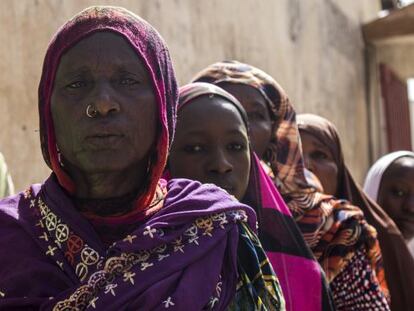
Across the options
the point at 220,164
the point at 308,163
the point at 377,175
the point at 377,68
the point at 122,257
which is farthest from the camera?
the point at 377,68

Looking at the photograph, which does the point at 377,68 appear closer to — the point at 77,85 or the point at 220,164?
the point at 220,164

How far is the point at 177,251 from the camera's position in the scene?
161 cm

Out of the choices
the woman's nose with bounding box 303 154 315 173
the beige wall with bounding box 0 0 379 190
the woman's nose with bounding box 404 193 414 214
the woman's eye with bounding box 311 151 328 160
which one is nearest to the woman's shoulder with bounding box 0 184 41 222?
the beige wall with bounding box 0 0 379 190

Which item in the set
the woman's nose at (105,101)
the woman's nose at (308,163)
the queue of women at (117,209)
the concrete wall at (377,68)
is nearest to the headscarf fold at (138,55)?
the queue of women at (117,209)

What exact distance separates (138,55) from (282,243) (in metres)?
0.99

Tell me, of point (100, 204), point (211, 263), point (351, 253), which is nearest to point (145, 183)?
point (100, 204)

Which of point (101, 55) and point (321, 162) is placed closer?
point (101, 55)

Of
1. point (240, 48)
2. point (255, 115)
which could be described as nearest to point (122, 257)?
point (255, 115)

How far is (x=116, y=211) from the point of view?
1.71m

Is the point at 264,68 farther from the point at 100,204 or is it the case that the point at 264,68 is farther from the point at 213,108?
the point at 100,204

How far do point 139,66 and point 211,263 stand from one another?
46 cm

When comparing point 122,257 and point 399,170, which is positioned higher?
point 122,257

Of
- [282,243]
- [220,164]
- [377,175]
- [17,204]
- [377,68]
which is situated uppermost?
[17,204]

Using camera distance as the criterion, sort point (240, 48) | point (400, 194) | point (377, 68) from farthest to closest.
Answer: point (377, 68) < point (240, 48) < point (400, 194)
